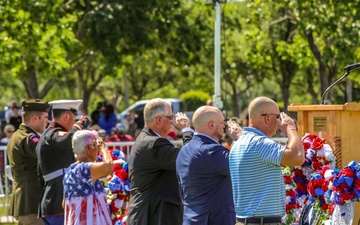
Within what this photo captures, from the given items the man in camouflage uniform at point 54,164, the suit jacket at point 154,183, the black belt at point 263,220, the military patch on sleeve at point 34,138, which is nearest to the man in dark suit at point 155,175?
the suit jacket at point 154,183

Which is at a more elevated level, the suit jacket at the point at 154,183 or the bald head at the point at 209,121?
the bald head at the point at 209,121

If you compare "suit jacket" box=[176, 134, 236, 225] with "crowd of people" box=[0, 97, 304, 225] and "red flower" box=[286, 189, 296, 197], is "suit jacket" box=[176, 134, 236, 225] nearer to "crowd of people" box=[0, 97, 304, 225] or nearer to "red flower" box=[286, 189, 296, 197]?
"crowd of people" box=[0, 97, 304, 225]

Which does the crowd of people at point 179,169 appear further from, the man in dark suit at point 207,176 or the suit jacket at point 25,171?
the suit jacket at point 25,171

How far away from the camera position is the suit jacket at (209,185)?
8.55 metres

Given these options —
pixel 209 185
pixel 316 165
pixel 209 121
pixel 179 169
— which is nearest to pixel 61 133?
pixel 179 169

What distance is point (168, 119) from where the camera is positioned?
958cm

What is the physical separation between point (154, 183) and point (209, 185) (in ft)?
3.44

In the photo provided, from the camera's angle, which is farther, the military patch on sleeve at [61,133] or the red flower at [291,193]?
the military patch on sleeve at [61,133]

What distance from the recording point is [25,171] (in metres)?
11.3

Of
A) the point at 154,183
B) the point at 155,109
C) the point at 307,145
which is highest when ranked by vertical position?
the point at 155,109

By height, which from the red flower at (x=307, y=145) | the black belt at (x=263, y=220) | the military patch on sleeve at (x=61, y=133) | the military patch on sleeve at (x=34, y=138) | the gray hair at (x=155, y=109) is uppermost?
the gray hair at (x=155, y=109)

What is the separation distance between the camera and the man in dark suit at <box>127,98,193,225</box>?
9414 millimetres

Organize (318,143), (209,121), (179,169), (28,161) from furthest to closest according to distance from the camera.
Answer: (28,161) → (318,143) → (179,169) → (209,121)

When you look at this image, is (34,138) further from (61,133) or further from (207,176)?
(207,176)
